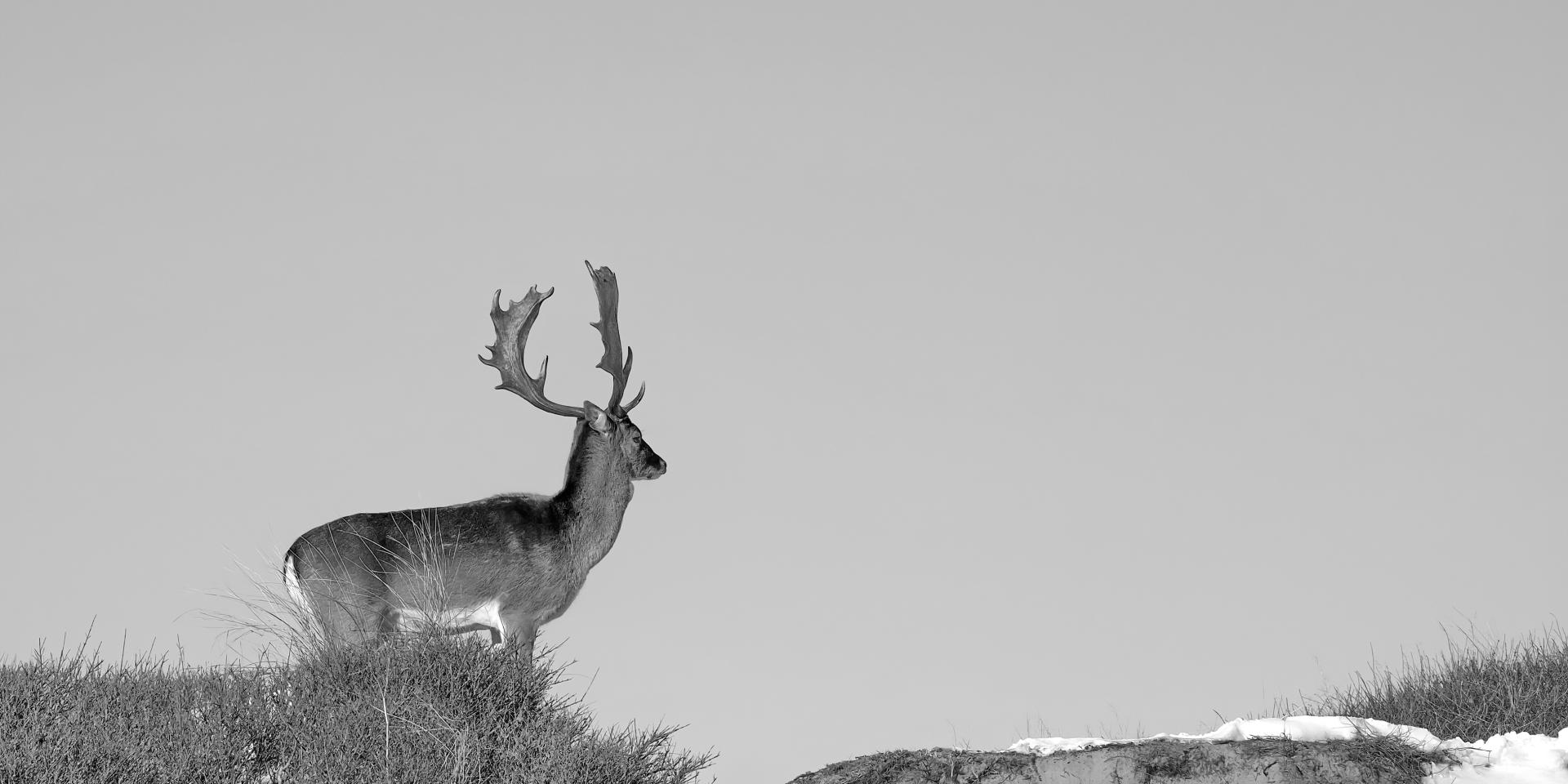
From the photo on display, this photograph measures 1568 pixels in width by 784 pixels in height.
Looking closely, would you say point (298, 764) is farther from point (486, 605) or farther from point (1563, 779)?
point (1563, 779)

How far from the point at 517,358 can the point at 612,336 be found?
858 mm

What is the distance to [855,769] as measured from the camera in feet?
30.6

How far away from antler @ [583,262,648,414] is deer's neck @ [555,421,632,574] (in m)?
0.41

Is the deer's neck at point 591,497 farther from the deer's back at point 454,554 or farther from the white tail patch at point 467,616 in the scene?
the white tail patch at point 467,616

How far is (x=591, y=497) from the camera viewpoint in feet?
45.2

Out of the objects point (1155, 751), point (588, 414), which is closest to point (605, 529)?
point (588, 414)

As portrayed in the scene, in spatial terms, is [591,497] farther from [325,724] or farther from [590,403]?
[325,724]

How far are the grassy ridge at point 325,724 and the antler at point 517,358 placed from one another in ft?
12.2

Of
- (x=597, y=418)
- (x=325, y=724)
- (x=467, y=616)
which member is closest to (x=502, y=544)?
(x=467, y=616)

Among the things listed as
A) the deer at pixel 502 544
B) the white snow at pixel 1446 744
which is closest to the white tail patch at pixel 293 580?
the deer at pixel 502 544

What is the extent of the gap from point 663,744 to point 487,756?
1097 millimetres

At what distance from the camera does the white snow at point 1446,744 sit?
873 centimetres

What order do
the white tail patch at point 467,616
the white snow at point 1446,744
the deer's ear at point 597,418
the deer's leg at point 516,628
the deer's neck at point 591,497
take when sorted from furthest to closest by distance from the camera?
the deer's ear at point 597,418, the deer's neck at point 591,497, the deer's leg at point 516,628, the white tail patch at point 467,616, the white snow at point 1446,744

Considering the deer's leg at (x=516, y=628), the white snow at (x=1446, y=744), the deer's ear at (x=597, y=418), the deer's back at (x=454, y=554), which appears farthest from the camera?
the deer's ear at (x=597, y=418)
